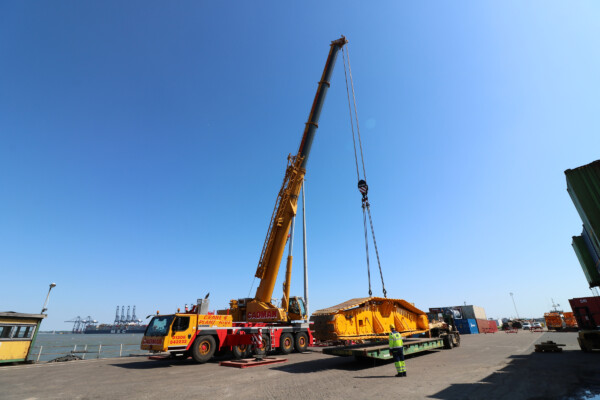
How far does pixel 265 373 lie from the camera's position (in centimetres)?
934

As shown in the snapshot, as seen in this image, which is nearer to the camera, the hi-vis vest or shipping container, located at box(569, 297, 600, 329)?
the hi-vis vest

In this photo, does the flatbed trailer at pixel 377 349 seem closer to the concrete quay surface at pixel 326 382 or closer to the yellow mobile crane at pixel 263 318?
the concrete quay surface at pixel 326 382

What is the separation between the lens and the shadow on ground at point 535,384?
6.05 metres

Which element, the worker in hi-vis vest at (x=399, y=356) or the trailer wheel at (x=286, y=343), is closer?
the worker in hi-vis vest at (x=399, y=356)

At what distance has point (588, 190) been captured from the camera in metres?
10.1

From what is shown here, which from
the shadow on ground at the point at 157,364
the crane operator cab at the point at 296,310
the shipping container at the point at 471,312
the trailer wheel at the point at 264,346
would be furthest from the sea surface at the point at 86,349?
the shipping container at the point at 471,312

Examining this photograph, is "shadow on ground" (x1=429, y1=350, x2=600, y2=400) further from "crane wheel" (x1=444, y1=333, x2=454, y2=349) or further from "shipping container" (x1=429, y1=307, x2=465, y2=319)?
"shipping container" (x1=429, y1=307, x2=465, y2=319)

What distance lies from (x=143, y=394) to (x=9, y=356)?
10.8 metres

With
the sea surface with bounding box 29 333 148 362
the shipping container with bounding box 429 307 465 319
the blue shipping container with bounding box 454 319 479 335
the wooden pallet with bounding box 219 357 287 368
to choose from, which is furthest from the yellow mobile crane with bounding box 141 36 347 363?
the shipping container with bounding box 429 307 465 319

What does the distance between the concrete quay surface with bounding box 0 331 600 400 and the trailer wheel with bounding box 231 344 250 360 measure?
2659 mm

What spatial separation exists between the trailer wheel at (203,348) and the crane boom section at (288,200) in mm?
3454

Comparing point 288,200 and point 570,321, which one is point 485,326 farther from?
point 288,200

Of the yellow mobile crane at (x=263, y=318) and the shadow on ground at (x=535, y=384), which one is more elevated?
the yellow mobile crane at (x=263, y=318)

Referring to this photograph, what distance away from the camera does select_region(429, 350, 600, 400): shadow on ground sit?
605 cm
